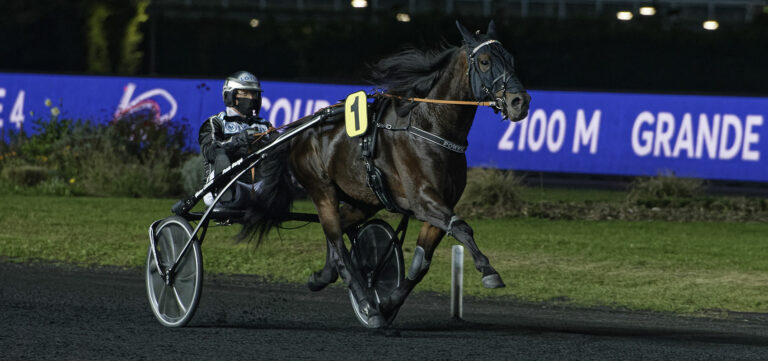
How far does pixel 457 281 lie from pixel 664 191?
935 cm

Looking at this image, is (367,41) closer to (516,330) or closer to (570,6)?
(570,6)

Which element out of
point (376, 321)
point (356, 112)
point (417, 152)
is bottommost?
point (376, 321)

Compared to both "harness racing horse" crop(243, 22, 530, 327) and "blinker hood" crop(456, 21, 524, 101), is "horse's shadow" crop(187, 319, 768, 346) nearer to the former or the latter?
"harness racing horse" crop(243, 22, 530, 327)

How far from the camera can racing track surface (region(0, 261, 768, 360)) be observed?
7.23 metres

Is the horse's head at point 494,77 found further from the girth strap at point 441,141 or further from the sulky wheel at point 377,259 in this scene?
the sulky wheel at point 377,259

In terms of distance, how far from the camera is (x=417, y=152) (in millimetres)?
7363

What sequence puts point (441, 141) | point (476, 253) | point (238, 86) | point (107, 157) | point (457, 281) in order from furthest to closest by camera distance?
point (107, 157) → point (457, 281) → point (238, 86) → point (441, 141) → point (476, 253)

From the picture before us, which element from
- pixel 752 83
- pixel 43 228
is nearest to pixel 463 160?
pixel 43 228

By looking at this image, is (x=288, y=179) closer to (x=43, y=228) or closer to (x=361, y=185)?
(x=361, y=185)

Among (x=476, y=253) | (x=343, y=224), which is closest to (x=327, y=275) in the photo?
(x=343, y=224)

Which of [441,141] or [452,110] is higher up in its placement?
[452,110]

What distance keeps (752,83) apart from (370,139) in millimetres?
26875

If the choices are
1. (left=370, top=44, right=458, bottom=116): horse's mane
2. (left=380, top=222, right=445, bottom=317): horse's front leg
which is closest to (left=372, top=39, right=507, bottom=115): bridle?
(left=370, top=44, right=458, bottom=116): horse's mane

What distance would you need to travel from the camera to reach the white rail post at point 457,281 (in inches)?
324
